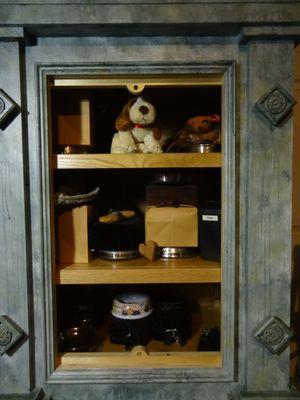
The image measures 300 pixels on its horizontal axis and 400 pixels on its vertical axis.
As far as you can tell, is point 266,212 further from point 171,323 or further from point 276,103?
point 171,323

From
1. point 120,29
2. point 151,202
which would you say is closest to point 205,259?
point 151,202

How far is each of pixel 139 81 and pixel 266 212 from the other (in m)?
0.42

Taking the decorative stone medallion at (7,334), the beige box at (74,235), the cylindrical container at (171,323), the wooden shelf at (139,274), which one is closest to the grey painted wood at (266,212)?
the wooden shelf at (139,274)

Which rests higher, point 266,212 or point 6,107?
point 6,107

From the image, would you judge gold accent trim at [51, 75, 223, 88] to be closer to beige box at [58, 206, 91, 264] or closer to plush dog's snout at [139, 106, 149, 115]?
plush dog's snout at [139, 106, 149, 115]

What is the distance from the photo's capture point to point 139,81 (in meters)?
0.84

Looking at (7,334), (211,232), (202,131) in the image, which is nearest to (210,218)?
(211,232)

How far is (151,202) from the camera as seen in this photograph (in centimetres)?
104

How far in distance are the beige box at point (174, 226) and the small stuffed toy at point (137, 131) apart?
0.56ft

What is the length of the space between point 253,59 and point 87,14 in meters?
0.37

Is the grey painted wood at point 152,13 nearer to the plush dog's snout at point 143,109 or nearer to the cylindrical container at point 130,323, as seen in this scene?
the plush dog's snout at point 143,109

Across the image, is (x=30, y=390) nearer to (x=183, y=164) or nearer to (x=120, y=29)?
(x=183, y=164)

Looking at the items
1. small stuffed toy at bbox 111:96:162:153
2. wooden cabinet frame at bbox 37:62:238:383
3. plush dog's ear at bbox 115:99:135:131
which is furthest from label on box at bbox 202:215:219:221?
plush dog's ear at bbox 115:99:135:131

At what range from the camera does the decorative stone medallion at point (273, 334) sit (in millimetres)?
785
